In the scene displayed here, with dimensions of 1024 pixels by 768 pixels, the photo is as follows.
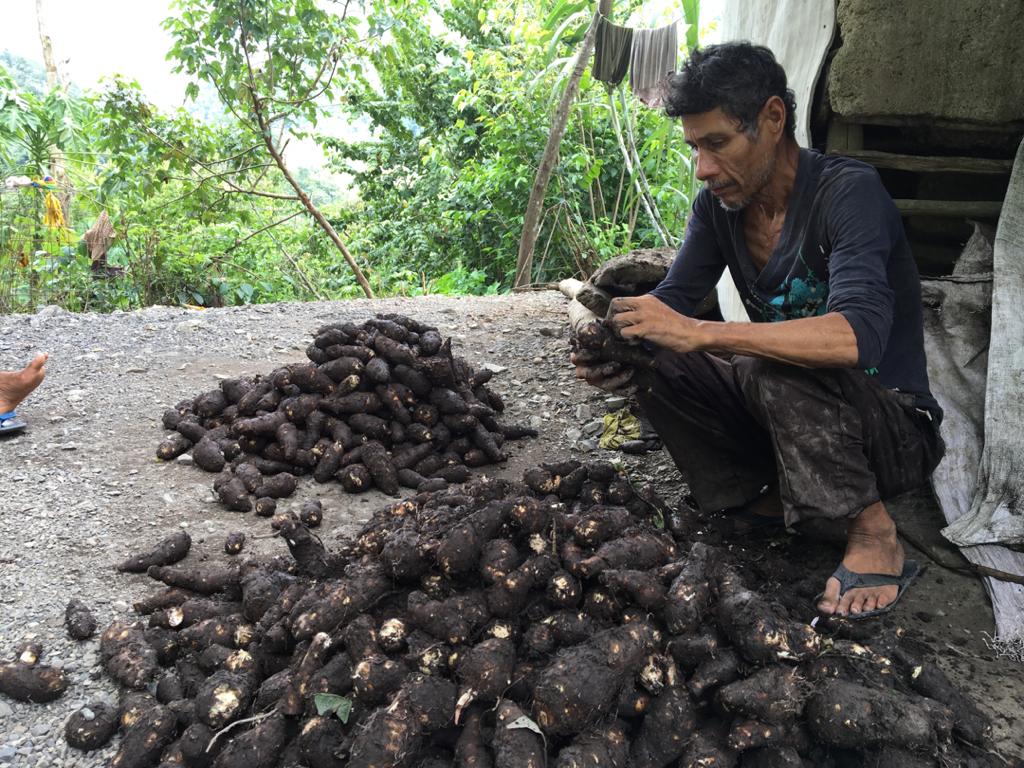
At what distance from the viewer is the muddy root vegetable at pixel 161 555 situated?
262 cm

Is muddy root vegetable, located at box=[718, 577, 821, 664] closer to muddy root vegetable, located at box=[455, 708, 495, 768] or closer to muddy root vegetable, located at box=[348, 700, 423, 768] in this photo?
muddy root vegetable, located at box=[455, 708, 495, 768]

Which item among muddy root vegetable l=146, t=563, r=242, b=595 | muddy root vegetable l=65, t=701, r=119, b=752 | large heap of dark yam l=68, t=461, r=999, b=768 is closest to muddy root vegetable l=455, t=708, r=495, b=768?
large heap of dark yam l=68, t=461, r=999, b=768

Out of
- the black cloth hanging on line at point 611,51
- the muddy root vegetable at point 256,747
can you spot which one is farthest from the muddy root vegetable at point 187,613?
the black cloth hanging on line at point 611,51

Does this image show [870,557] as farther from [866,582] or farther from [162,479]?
[162,479]

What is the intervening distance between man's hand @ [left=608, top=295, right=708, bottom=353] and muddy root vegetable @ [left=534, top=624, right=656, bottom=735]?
35.1 inches

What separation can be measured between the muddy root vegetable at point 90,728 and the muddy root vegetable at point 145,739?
2.6 inches

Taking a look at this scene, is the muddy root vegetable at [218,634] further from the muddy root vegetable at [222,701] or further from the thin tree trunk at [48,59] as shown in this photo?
the thin tree trunk at [48,59]

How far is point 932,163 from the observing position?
10.1 ft

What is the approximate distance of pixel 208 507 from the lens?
10.5 feet

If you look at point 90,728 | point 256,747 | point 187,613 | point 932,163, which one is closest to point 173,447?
point 187,613

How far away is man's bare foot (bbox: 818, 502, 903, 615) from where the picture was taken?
228cm

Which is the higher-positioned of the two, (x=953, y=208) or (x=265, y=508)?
(x=953, y=208)

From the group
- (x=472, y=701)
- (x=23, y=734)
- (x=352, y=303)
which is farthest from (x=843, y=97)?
(x=352, y=303)

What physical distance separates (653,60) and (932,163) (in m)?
3.39
